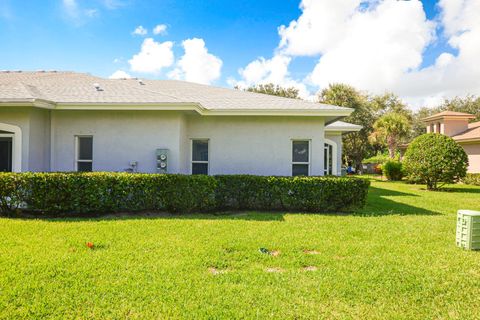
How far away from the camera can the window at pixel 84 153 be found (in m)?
11.0

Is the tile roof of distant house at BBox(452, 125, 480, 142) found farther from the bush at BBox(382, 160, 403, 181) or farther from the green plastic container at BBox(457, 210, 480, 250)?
the green plastic container at BBox(457, 210, 480, 250)

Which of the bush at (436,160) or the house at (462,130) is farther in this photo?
the house at (462,130)

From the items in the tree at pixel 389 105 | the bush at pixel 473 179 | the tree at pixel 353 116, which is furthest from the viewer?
the tree at pixel 389 105

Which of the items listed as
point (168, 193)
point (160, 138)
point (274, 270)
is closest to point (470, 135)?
point (160, 138)

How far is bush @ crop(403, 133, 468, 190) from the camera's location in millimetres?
18188

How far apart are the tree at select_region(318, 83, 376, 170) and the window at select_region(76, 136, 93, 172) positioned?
32.0m

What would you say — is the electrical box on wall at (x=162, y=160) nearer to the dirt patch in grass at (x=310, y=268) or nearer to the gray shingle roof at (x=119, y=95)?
the gray shingle roof at (x=119, y=95)

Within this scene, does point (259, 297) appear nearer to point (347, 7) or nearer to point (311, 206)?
point (311, 206)

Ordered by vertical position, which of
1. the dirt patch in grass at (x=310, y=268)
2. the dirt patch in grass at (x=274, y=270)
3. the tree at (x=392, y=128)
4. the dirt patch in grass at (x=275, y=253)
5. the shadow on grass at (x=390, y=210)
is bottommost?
the dirt patch in grass at (x=310, y=268)

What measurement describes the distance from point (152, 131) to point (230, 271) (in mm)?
6854

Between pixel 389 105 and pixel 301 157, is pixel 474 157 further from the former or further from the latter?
pixel 389 105

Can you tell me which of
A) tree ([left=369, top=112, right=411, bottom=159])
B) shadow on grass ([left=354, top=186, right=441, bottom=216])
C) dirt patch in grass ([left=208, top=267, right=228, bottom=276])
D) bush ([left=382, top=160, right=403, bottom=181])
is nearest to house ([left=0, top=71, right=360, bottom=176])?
Answer: shadow on grass ([left=354, top=186, right=441, bottom=216])

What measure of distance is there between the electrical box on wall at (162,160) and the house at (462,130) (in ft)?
75.7

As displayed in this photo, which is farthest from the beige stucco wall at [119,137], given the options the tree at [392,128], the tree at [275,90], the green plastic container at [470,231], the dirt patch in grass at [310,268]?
the tree at [275,90]
